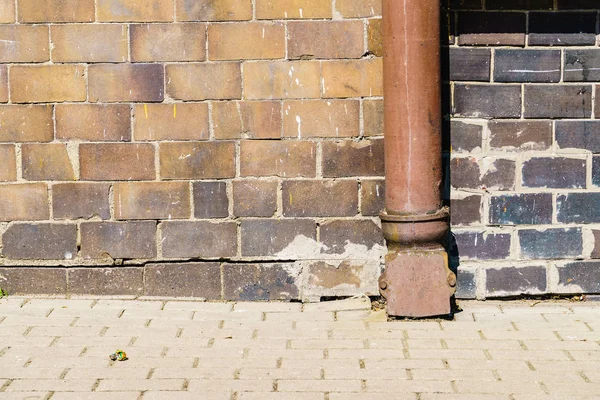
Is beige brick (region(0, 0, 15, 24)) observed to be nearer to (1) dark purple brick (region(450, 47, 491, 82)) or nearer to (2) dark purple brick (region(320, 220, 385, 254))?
(2) dark purple brick (region(320, 220, 385, 254))

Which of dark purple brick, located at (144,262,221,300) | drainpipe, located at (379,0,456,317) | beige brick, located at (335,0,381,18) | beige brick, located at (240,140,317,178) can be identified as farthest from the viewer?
dark purple brick, located at (144,262,221,300)

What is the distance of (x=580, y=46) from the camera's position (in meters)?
5.03

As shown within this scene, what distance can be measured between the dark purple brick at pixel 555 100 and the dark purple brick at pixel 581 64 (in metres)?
0.06

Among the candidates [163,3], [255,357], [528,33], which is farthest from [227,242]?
[528,33]

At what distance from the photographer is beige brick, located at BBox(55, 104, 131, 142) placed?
5.06m

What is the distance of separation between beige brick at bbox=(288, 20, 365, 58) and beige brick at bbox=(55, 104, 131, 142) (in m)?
1.03

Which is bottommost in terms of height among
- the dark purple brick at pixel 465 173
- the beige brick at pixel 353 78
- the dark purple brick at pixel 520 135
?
the dark purple brick at pixel 465 173

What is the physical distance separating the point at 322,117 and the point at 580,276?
5.65 ft

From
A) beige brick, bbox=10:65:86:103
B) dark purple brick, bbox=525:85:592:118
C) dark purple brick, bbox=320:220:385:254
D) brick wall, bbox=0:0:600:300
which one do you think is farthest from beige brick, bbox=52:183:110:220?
dark purple brick, bbox=525:85:592:118

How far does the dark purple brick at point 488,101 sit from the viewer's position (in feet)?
16.5

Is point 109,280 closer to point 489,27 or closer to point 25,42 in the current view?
point 25,42

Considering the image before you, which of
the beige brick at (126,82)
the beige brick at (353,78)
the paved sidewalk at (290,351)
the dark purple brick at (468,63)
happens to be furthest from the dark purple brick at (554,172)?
the beige brick at (126,82)

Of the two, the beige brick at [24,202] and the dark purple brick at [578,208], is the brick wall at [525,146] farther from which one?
the beige brick at [24,202]

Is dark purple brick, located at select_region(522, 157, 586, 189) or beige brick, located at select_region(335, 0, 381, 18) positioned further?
dark purple brick, located at select_region(522, 157, 586, 189)
